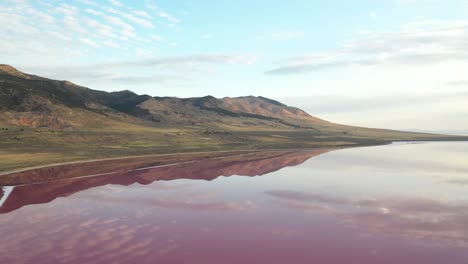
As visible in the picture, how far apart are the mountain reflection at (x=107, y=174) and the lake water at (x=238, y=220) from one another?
541 mm

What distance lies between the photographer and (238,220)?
3553cm

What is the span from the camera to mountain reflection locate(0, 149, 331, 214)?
47.7 m

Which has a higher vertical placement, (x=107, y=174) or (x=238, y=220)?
(x=107, y=174)

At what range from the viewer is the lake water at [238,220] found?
2616cm

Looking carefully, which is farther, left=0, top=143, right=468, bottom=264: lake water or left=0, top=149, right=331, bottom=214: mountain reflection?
left=0, top=149, right=331, bottom=214: mountain reflection

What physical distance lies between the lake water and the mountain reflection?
541 mm

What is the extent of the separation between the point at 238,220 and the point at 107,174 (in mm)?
37947

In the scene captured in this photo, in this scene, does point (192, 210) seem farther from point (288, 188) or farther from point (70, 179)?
point (70, 179)

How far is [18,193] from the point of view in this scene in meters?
47.9

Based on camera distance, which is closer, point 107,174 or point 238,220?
point 238,220

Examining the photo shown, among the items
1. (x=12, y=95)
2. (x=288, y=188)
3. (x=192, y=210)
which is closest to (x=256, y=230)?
(x=192, y=210)

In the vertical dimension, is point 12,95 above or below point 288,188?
above

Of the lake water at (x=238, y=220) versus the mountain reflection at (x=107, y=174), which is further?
the mountain reflection at (x=107, y=174)

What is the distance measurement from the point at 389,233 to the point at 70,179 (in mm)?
48568
